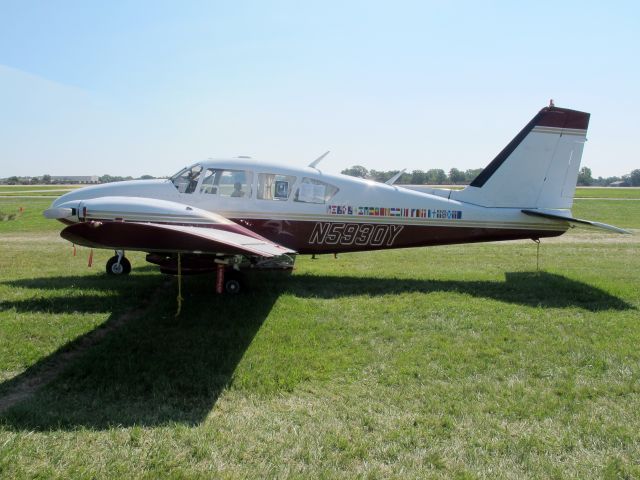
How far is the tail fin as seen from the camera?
942 cm

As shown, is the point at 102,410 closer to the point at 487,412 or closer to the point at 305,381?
the point at 305,381

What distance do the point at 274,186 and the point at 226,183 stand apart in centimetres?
91

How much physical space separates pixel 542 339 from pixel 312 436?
12.1ft

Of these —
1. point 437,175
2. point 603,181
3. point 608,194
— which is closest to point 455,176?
point 437,175

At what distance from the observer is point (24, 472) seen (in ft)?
10.3

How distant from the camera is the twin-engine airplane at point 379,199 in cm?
901

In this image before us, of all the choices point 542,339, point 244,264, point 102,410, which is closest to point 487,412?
point 542,339

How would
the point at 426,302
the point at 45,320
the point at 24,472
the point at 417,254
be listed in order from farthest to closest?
the point at 417,254
the point at 426,302
the point at 45,320
the point at 24,472

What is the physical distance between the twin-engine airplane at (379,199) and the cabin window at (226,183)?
0.7 inches

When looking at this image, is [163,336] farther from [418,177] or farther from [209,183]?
[418,177]

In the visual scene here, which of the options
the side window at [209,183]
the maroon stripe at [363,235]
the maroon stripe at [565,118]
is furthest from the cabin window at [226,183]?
the maroon stripe at [565,118]

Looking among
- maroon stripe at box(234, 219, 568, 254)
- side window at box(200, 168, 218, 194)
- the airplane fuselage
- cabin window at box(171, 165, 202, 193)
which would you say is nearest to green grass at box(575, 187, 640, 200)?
maroon stripe at box(234, 219, 568, 254)

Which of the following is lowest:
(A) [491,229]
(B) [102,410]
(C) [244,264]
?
(B) [102,410]

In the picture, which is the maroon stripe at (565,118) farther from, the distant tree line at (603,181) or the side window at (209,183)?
the distant tree line at (603,181)
